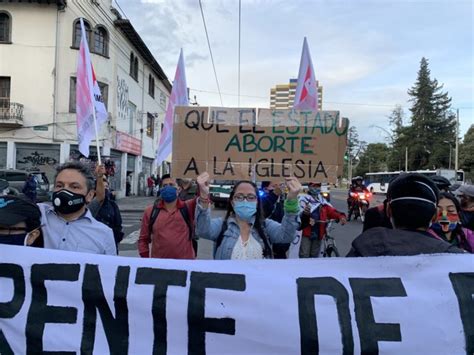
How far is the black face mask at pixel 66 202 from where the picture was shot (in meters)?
2.88

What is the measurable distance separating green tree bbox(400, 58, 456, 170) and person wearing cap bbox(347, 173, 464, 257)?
253ft

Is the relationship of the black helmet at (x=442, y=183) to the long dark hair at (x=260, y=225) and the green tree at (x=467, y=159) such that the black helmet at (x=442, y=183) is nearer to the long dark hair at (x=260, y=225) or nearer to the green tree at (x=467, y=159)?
the long dark hair at (x=260, y=225)

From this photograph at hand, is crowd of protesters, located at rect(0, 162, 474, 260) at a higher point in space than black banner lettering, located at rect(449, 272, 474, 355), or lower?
higher

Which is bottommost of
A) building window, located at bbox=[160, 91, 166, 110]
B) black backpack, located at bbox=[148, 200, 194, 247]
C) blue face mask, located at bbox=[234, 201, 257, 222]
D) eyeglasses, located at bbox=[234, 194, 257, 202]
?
black backpack, located at bbox=[148, 200, 194, 247]

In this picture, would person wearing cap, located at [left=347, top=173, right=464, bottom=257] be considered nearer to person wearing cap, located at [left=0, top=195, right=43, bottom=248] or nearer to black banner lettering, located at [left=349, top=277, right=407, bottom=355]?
black banner lettering, located at [left=349, top=277, right=407, bottom=355]

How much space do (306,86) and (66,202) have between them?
6.98m

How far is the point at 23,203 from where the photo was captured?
266 cm

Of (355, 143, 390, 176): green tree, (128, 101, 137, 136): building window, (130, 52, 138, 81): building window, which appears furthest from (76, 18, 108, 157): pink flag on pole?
(355, 143, 390, 176): green tree

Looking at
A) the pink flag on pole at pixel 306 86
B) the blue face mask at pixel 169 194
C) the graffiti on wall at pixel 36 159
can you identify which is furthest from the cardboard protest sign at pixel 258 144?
the graffiti on wall at pixel 36 159

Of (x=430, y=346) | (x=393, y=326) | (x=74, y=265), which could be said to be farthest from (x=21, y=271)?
(x=430, y=346)

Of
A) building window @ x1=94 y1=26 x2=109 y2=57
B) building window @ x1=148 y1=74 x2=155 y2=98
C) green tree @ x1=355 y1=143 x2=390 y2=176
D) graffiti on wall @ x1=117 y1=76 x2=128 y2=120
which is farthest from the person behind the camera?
green tree @ x1=355 y1=143 x2=390 y2=176

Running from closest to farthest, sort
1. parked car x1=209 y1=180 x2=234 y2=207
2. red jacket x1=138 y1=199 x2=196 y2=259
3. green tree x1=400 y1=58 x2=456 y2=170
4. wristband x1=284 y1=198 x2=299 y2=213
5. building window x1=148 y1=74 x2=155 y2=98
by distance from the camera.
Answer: wristband x1=284 y1=198 x2=299 y2=213 → red jacket x1=138 y1=199 x2=196 y2=259 → parked car x1=209 y1=180 x2=234 y2=207 → building window x1=148 y1=74 x2=155 y2=98 → green tree x1=400 y1=58 x2=456 y2=170

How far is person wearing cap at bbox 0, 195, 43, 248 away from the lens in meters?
2.59

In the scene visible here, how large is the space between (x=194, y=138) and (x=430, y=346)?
2.50 m
